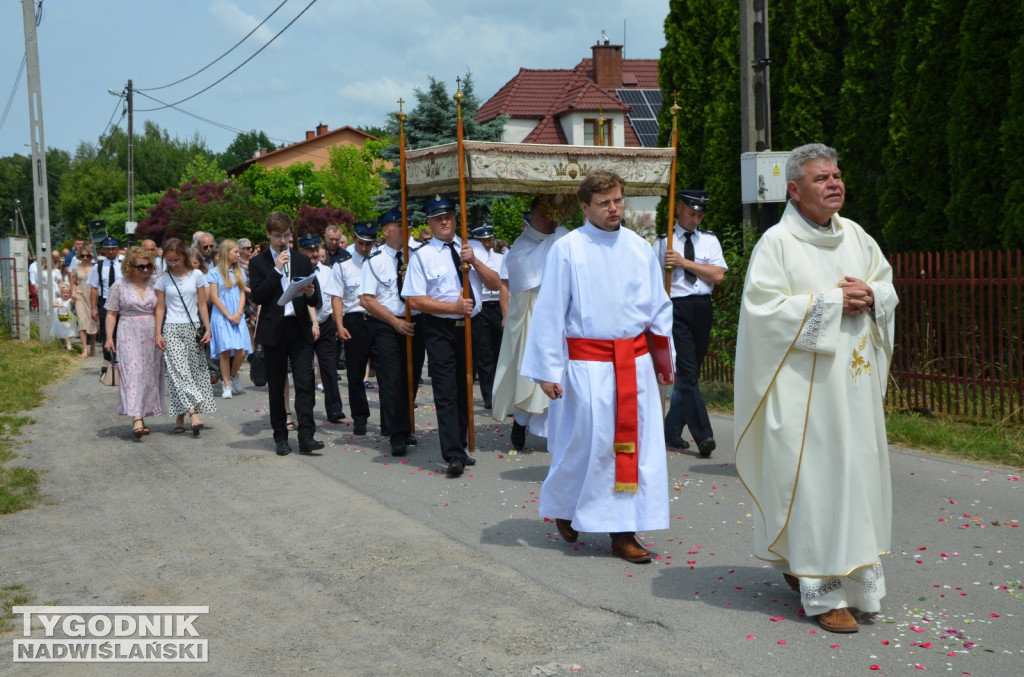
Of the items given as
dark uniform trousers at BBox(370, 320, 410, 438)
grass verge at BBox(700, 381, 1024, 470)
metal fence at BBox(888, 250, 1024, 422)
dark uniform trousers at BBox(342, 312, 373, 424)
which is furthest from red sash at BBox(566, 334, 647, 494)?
dark uniform trousers at BBox(342, 312, 373, 424)

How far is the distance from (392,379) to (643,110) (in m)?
43.9

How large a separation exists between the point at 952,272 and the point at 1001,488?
3521mm

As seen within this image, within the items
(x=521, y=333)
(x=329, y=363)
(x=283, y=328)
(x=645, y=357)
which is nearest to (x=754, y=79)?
(x=521, y=333)

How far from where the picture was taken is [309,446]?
10.1m

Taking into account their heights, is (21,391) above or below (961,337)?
below

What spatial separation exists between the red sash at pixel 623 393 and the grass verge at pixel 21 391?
14.8 ft

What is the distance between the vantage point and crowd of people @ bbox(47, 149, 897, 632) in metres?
5.01

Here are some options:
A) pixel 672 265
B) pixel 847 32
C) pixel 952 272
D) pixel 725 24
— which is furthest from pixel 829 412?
pixel 725 24

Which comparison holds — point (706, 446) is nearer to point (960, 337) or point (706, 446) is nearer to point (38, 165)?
point (960, 337)

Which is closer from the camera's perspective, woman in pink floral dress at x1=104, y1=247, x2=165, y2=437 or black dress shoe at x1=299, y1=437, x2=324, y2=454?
black dress shoe at x1=299, y1=437, x2=324, y2=454

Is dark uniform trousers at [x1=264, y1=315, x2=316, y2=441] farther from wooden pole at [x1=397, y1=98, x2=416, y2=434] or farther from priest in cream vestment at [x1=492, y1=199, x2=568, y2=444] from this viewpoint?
priest in cream vestment at [x1=492, y1=199, x2=568, y2=444]

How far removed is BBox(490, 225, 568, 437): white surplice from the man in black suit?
1.74m

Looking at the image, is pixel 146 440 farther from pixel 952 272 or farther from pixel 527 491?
pixel 952 272

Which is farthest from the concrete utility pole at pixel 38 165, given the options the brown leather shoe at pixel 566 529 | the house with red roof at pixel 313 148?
the house with red roof at pixel 313 148
